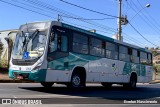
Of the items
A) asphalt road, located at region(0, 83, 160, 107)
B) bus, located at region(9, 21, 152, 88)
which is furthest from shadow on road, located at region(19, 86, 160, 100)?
bus, located at region(9, 21, 152, 88)

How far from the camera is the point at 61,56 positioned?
50.7ft

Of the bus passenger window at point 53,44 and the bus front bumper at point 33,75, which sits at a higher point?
the bus passenger window at point 53,44

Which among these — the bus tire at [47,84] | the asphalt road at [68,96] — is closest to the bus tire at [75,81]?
the asphalt road at [68,96]

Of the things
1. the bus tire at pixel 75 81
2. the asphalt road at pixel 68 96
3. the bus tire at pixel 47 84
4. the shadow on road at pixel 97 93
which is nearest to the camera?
the asphalt road at pixel 68 96

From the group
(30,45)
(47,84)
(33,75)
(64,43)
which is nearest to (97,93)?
(47,84)

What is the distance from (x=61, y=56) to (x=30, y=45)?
149cm

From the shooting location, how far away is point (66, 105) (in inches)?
447

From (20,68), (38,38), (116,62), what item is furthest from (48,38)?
(116,62)

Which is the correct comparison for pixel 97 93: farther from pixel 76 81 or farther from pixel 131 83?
pixel 131 83

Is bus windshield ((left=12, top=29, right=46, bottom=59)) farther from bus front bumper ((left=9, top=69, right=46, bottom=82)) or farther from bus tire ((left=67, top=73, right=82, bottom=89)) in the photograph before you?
bus tire ((left=67, top=73, right=82, bottom=89))

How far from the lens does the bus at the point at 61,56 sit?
14.6 m

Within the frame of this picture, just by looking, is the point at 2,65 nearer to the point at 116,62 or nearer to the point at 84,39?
the point at 116,62

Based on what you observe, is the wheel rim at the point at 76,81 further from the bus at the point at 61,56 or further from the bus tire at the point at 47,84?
the bus tire at the point at 47,84

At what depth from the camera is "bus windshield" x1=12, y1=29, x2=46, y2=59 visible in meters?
14.7
